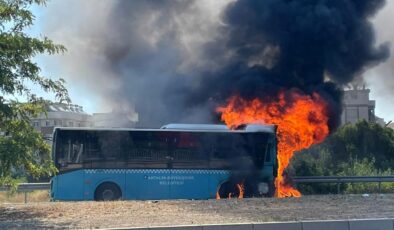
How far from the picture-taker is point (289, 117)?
67.0ft

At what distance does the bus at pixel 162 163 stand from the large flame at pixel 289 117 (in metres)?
1.81

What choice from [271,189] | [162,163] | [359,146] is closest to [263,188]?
[271,189]

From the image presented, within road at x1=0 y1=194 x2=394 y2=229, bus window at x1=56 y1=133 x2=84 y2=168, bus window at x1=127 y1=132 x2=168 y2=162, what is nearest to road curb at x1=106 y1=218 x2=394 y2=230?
road at x1=0 y1=194 x2=394 y2=229

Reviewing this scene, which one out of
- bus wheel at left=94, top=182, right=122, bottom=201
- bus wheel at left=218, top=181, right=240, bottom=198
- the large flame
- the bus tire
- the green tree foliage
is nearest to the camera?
bus wheel at left=94, top=182, right=122, bottom=201

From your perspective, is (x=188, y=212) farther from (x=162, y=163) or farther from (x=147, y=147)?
(x=147, y=147)

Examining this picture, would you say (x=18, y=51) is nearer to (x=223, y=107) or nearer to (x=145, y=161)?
(x=145, y=161)

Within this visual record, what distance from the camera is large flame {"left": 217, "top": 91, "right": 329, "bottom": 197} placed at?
20.0 meters

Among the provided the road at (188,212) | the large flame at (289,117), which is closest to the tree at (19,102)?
the road at (188,212)

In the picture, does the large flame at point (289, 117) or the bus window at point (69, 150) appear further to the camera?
the large flame at point (289, 117)

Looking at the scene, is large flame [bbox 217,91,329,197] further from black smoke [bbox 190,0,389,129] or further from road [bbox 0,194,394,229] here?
road [bbox 0,194,394,229]

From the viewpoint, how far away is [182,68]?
81.1 ft

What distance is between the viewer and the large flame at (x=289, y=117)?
65.7 feet

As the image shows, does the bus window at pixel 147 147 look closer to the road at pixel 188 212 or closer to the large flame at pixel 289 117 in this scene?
the large flame at pixel 289 117

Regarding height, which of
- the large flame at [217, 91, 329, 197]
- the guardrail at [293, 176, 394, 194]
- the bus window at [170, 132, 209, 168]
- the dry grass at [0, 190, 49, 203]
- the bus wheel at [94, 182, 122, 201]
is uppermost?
the large flame at [217, 91, 329, 197]
